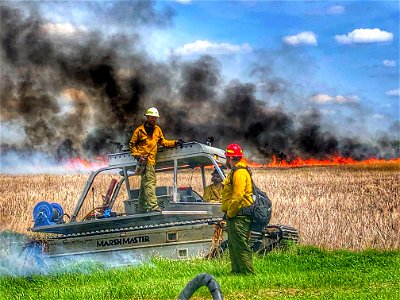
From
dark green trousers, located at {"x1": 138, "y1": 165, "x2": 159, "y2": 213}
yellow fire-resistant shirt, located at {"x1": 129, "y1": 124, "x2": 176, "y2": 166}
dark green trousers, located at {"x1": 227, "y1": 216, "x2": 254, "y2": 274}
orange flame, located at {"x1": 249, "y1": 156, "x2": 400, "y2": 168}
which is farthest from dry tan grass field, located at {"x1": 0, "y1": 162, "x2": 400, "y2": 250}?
orange flame, located at {"x1": 249, "y1": 156, "x2": 400, "y2": 168}

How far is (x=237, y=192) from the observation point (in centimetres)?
1210

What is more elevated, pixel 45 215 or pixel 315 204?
pixel 45 215

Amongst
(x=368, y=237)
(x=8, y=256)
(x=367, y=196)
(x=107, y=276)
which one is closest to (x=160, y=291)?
(x=107, y=276)

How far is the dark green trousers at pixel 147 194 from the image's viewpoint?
14733mm

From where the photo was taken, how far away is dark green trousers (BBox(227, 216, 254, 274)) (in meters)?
12.1

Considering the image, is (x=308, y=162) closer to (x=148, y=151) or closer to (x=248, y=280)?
(x=148, y=151)

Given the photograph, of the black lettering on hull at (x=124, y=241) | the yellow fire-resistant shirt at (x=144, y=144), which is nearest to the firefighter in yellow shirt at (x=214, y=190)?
the yellow fire-resistant shirt at (x=144, y=144)

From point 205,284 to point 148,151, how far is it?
10.7m

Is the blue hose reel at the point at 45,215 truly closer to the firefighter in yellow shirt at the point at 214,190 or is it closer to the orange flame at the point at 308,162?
the firefighter in yellow shirt at the point at 214,190

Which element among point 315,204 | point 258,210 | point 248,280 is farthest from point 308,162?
point 248,280

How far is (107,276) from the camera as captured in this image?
1226 centimetres

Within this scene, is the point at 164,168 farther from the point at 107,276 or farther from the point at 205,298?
the point at 205,298

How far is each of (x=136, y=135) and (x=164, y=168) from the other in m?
1.15

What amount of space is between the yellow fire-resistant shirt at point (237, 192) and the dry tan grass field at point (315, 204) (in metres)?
3.56
